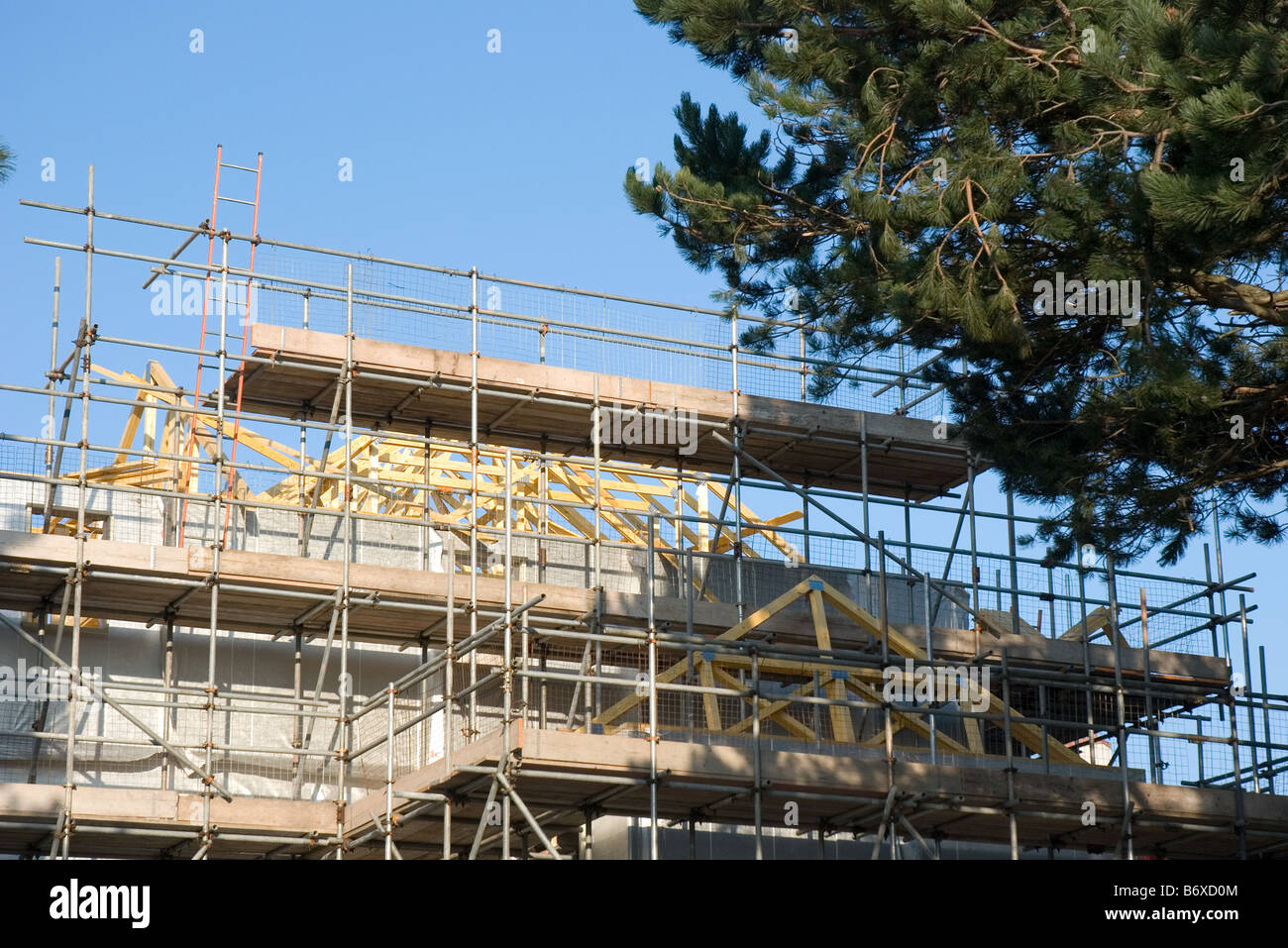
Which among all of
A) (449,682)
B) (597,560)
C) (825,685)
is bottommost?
(449,682)

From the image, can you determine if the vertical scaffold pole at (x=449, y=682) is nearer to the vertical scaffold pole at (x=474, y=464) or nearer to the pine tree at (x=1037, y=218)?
the vertical scaffold pole at (x=474, y=464)

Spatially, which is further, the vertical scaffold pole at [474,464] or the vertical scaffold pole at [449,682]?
the vertical scaffold pole at [474,464]

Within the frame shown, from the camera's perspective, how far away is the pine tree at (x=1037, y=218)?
13.2 m

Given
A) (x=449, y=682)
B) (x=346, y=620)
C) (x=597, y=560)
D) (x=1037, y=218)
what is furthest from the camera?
(x=597, y=560)

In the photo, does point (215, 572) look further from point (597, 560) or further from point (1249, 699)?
point (1249, 699)

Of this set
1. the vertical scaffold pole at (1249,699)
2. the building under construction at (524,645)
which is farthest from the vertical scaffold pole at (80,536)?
the vertical scaffold pole at (1249,699)

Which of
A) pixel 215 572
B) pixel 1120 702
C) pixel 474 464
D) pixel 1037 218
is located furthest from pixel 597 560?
pixel 1037 218

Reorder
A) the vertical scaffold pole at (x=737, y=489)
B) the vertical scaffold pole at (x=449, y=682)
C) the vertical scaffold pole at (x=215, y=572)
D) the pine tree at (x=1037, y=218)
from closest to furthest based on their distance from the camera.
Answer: the pine tree at (x=1037, y=218) → the vertical scaffold pole at (x=449, y=682) → the vertical scaffold pole at (x=215, y=572) → the vertical scaffold pole at (x=737, y=489)

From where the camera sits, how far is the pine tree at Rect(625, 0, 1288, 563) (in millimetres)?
13227

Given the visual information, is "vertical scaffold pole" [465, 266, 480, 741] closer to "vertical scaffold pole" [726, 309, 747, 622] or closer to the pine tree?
"vertical scaffold pole" [726, 309, 747, 622]

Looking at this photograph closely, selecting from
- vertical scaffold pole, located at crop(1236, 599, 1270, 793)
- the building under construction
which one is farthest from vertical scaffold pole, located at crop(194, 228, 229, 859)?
vertical scaffold pole, located at crop(1236, 599, 1270, 793)

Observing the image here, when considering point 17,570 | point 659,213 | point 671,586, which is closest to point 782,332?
point 659,213

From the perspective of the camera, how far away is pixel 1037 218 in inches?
572

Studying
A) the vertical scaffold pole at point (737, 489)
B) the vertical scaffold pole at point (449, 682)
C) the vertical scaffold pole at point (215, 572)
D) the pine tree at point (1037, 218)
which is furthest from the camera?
the vertical scaffold pole at point (737, 489)
